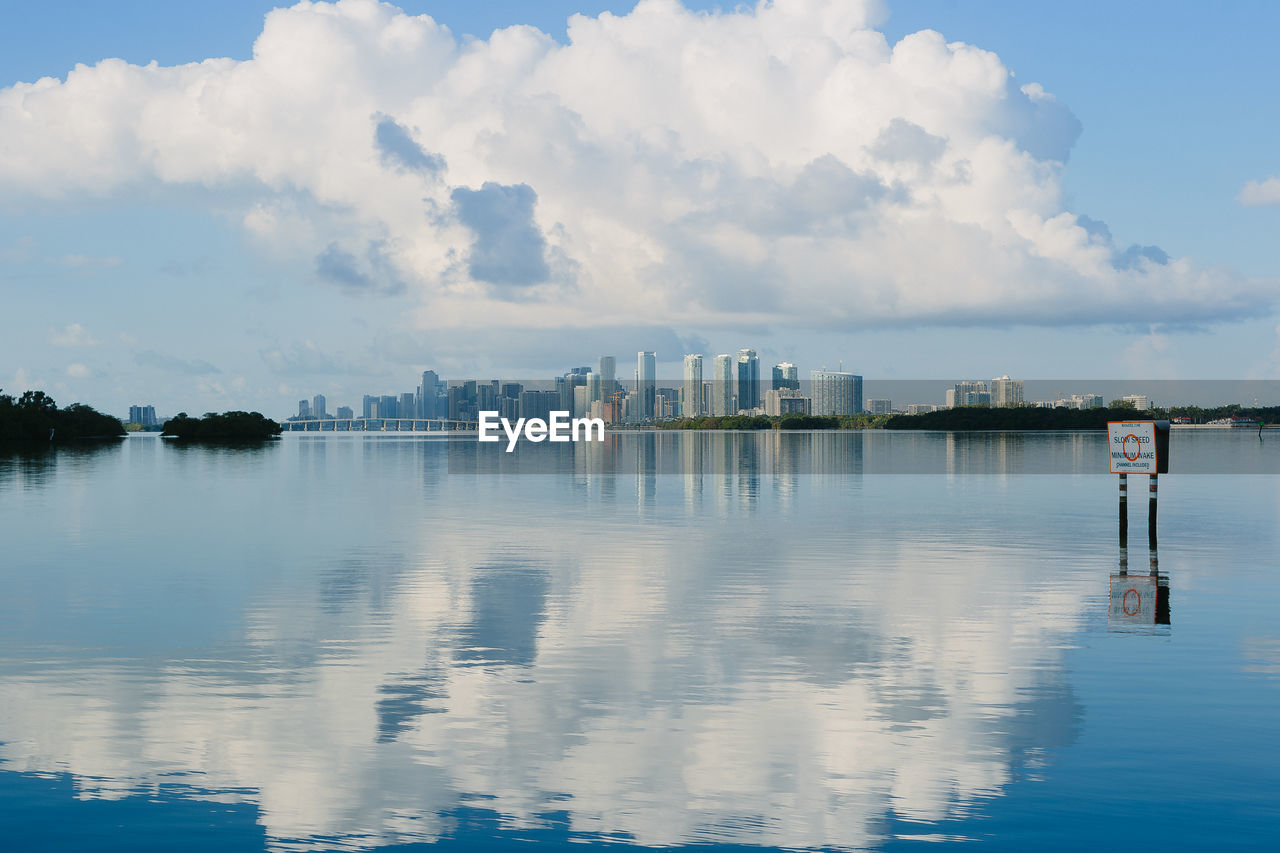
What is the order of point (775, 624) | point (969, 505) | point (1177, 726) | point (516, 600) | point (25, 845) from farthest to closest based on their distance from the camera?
point (969, 505) → point (516, 600) → point (775, 624) → point (1177, 726) → point (25, 845)

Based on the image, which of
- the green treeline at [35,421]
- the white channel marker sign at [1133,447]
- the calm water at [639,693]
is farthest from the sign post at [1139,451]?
the green treeline at [35,421]

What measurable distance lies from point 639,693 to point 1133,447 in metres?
24.4

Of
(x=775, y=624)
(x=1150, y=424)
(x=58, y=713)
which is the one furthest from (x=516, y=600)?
(x=1150, y=424)

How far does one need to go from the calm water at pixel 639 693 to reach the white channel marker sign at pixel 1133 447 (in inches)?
110

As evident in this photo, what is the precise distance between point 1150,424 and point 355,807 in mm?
29120

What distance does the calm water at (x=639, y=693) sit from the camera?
31.4 feet

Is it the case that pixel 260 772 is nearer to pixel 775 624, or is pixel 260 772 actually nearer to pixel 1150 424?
pixel 775 624

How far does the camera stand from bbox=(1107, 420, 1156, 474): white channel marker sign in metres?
32.0

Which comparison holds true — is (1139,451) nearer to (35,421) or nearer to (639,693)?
(639,693)

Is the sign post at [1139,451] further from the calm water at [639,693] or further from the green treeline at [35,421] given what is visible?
the green treeline at [35,421]

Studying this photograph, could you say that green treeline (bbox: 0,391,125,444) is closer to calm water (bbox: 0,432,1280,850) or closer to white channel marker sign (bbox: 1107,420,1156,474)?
calm water (bbox: 0,432,1280,850)

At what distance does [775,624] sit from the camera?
1838cm

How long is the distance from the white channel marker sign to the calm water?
279cm

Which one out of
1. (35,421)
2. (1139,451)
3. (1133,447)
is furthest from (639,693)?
(35,421)
